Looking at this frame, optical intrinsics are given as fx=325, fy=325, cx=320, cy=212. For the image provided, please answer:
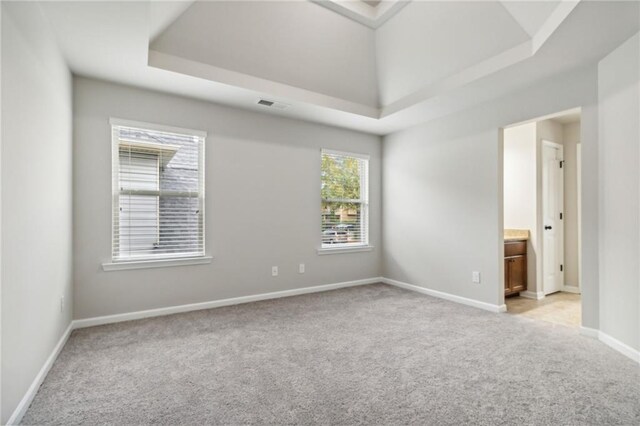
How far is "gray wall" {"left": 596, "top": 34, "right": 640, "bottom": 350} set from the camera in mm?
2529

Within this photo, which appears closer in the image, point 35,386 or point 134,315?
point 35,386

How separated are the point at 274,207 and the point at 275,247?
546mm

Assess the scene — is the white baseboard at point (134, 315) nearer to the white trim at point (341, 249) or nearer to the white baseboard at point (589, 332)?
the white trim at point (341, 249)

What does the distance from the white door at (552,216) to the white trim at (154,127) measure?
4716 millimetres

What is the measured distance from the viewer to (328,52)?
3.69m

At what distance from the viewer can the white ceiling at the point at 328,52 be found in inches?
94.2

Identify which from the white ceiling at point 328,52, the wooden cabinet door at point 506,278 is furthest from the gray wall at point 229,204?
the wooden cabinet door at point 506,278

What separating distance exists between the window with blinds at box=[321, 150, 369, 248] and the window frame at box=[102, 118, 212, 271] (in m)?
1.76

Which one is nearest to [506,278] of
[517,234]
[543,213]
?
[517,234]

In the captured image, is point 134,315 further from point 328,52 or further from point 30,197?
point 328,52

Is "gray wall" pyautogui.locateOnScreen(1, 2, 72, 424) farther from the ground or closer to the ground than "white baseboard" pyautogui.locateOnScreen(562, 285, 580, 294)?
farther from the ground

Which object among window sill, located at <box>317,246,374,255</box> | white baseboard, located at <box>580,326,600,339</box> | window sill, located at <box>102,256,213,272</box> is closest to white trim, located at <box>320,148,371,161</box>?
window sill, located at <box>317,246,374,255</box>

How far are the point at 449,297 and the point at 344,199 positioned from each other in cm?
206

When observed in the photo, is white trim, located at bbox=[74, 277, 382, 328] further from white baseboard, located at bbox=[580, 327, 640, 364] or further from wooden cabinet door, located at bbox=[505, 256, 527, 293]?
white baseboard, located at bbox=[580, 327, 640, 364]
